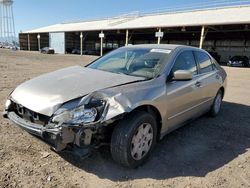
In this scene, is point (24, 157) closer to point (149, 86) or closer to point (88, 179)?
point (88, 179)

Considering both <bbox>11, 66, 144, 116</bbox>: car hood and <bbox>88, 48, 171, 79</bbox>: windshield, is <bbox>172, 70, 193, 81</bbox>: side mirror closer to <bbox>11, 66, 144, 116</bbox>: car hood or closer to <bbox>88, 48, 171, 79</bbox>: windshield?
<bbox>88, 48, 171, 79</bbox>: windshield

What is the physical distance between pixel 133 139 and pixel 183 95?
132 centimetres

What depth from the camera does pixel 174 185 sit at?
3078mm

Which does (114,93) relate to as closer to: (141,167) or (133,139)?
(133,139)

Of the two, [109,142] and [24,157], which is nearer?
[109,142]

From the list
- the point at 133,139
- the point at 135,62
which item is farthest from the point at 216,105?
the point at 133,139

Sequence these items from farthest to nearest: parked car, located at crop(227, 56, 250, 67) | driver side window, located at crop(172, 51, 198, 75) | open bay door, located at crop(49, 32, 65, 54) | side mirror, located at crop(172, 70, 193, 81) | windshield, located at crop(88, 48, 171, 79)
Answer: open bay door, located at crop(49, 32, 65, 54) < parked car, located at crop(227, 56, 250, 67) < driver side window, located at crop(172, 51, 198, 75) < windshield, located at crop(88, 48, 171, 79) < side mirror, located at crop(172, 70, 193, 81)

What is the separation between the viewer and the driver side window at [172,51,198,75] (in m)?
4.15

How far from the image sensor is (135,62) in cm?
424

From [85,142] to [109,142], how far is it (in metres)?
0.42

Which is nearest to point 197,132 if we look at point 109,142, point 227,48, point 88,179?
point 109,142

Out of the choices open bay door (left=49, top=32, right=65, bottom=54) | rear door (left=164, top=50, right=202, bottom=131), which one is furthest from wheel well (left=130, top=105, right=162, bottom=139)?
open bay door (left=49, top=32, right=65, bottom=54)

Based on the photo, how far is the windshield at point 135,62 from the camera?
3.95 meters

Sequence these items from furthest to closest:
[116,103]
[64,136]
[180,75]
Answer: [180,75] < [116,103] < [64,136]
